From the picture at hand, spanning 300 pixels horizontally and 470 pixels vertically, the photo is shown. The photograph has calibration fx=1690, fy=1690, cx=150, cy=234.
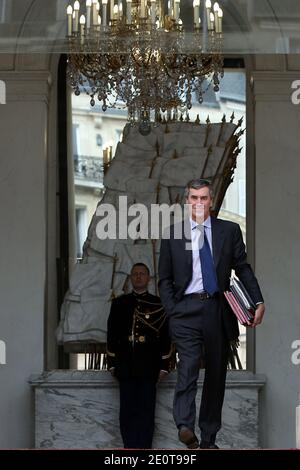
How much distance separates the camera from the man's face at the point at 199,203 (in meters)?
8.48

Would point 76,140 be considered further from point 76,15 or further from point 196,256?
point 196,256

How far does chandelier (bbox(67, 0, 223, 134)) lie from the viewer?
10.1m

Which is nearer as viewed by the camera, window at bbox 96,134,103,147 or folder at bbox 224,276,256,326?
folder at bbox 224,276,256,326

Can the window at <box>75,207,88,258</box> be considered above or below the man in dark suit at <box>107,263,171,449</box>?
above

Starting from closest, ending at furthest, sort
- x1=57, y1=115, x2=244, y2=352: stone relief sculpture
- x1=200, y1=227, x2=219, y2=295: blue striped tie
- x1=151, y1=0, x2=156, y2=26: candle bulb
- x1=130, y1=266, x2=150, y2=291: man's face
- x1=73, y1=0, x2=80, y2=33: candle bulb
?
x1=200, y1=227, x2=219, y2=295: blue striped tie
x1=151, y1=0, x2=156, y2=26: candle bulb
x1=73, y1=0, x2=80, y2=33: candle bulb
x1=130, y1=266, x2=150, y2=291: man's face
x1=57, y1=115, x2=244, y2=352: stone relief sculpture

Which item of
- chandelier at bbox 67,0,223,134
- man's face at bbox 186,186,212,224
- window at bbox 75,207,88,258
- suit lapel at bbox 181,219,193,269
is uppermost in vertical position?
chandelier at bbox 67,0,223,134

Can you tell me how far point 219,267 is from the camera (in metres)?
8.54

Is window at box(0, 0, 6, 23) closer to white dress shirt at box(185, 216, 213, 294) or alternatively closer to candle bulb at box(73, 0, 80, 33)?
candle bulb at box(73, 0, 80, 33)

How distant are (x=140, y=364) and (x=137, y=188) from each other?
1476 mm

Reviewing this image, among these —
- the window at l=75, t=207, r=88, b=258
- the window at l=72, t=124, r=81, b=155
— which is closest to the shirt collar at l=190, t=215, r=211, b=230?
the window at l=75, t=207, r=88, b=258

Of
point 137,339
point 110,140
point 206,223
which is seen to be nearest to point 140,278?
point 137,339

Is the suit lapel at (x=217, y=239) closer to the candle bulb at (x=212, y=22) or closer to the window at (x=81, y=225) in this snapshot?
the candle bulb at (x=212, y=22)

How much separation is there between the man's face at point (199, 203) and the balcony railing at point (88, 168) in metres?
4.02

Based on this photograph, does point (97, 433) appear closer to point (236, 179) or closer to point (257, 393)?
point (257, 393)
